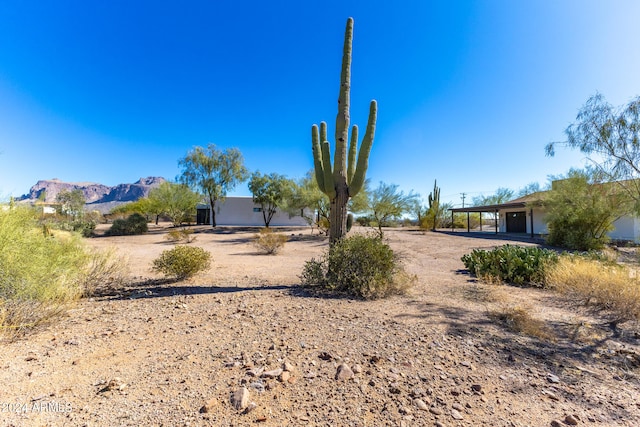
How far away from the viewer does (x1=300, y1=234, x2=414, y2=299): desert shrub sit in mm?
4957

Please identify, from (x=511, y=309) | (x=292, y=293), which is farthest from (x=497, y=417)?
(x=292, y=293)

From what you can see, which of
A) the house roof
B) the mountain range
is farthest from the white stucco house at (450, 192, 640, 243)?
the mountain range

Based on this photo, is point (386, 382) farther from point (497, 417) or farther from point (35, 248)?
point (35, 248)

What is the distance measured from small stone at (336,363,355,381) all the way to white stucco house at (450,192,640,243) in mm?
19204

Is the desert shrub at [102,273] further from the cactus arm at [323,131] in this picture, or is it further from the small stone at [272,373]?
the cactus arm at [323,131]

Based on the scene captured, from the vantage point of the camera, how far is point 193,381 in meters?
2.36

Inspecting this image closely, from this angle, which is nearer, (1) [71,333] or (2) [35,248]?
(1) [71,333]

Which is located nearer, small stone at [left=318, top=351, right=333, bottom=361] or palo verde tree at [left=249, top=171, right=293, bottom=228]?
small stone at [left=318, top=351, right=333, bottom=361]

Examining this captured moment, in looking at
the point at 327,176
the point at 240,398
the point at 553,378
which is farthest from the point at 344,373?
the point at 327,176

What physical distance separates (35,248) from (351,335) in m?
4.05

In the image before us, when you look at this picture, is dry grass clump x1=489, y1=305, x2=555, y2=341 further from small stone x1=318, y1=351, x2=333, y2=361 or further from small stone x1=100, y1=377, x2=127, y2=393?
small stone x1=100, y1=377, x2=127, y2=393

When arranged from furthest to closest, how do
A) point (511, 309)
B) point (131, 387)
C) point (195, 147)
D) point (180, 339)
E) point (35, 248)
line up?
point (195, 147) < point (511, 309) < point (35, 248) < point (180, 339) < point (131, 387)

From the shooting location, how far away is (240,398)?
2.15 meters

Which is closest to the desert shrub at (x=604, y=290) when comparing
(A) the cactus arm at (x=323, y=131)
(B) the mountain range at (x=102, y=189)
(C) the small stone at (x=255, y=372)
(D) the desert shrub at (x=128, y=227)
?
(C) the small stone at (x=255, y=372)
